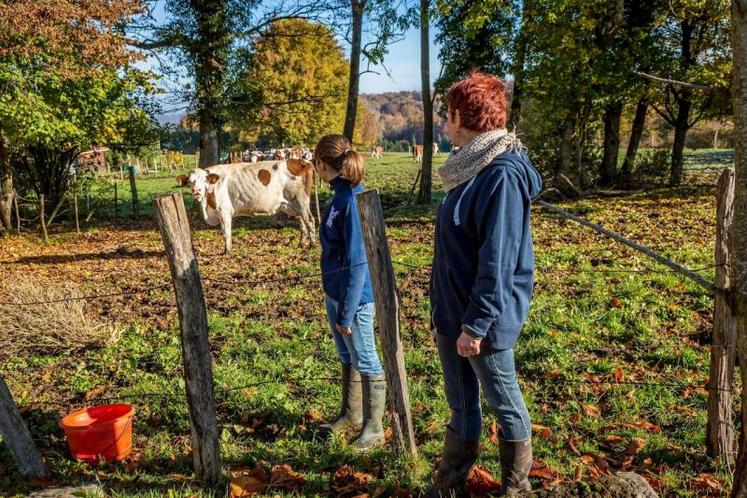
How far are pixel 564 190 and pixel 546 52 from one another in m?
3.95

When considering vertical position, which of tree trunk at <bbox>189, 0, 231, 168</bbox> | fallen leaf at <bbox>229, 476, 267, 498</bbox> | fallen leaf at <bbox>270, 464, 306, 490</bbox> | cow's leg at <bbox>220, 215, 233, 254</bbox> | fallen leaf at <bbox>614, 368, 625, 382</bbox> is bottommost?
fallen leaf at <bbox>270, 464, 306, 490</bbox>

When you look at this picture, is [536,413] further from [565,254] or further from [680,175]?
[680,175]

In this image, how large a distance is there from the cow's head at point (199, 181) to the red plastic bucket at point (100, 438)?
680 cm

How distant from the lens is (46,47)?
10664mm

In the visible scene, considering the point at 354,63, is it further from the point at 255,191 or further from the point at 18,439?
the point at 18,439

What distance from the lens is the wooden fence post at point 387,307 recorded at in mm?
2986

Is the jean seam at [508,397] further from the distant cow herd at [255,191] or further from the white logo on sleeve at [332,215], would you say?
the distant cow herd at [255,191]

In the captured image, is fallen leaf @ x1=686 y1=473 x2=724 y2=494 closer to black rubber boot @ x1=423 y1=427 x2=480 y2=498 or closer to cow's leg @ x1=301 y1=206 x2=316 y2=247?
black rubber boot @ x1=423 y1=427 x2=480 y2=498

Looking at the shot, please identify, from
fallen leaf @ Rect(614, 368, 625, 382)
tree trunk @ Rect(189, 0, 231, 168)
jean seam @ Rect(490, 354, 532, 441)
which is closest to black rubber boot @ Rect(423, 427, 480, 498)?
jean seam @ Rect(490, 354, 532, 441)

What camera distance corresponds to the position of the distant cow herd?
33.9ft

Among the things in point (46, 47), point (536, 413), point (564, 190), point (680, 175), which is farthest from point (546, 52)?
point (536, 413)

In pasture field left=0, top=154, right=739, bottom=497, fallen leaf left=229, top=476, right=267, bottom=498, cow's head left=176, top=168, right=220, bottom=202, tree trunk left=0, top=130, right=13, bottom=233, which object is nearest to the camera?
fallen leaf left=229, top=476, right=267, bottom=498

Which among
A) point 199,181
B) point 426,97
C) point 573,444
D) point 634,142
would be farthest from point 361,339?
point 634,142

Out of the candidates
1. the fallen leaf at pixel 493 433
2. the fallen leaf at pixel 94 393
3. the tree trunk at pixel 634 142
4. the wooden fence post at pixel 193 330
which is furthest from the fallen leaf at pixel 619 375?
the tree trunk at pixel 634 142
